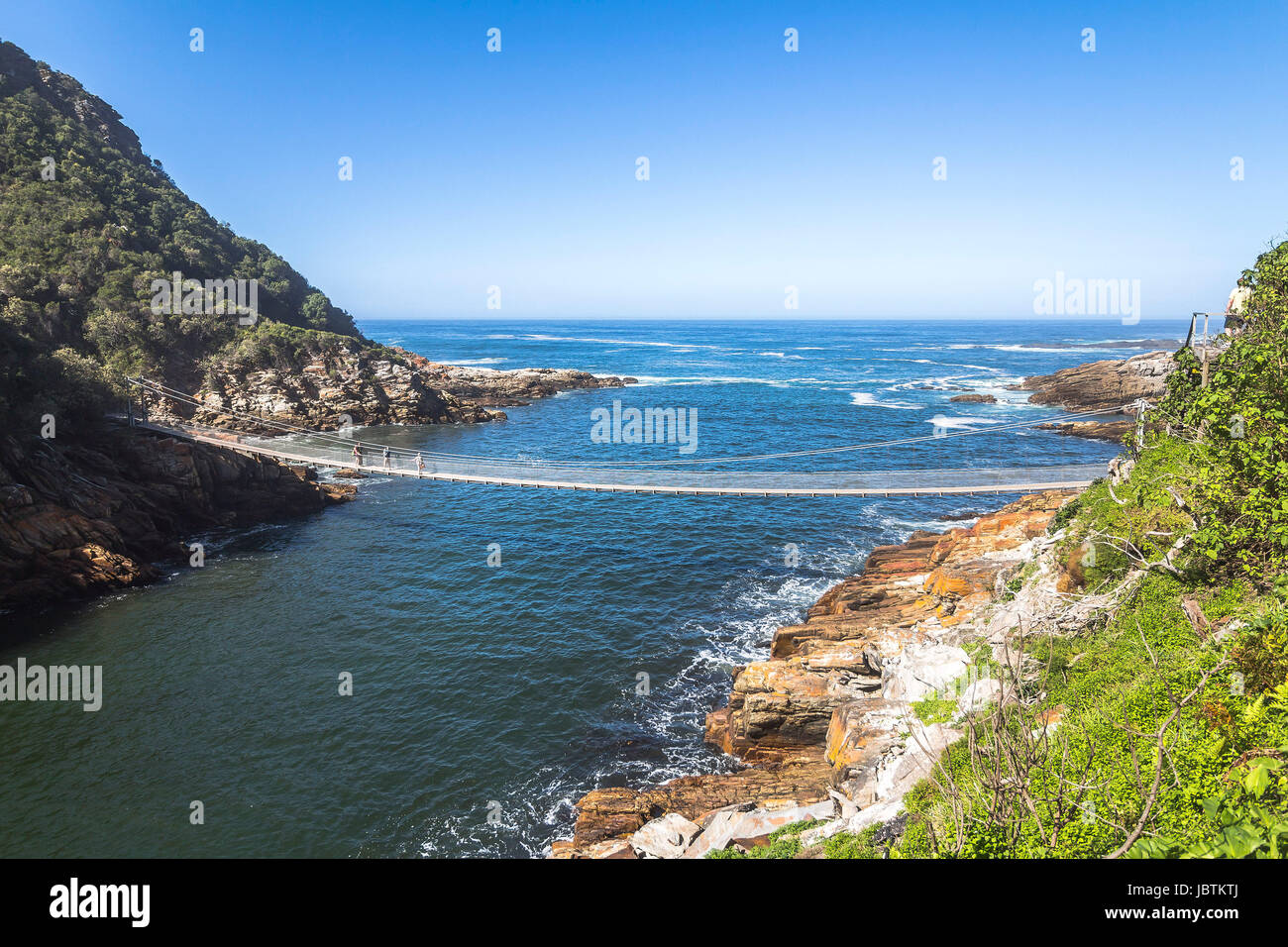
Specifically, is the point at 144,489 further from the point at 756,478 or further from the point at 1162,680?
the point at 1162,680

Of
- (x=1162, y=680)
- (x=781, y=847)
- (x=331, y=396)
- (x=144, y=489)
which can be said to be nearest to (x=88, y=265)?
(x=331, y=396)

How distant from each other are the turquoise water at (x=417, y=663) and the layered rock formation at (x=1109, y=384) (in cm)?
1598

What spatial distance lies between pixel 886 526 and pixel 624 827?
1855 centimetres

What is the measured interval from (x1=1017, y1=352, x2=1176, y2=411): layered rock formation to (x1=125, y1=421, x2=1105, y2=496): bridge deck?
32.1 metres

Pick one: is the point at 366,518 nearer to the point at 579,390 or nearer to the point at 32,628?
the point at 32,628

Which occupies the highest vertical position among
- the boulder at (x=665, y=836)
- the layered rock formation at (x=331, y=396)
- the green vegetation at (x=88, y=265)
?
the green vegetation at (x=88, y=265)

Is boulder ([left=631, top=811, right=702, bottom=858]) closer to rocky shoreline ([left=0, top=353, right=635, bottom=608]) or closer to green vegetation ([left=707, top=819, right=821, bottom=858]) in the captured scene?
green vegetation ([left=707, top=819, right=821, bottom=858])

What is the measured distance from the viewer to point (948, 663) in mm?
11461

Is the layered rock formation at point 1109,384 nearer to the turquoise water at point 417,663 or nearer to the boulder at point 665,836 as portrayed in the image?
the turquoise water at point 417,663

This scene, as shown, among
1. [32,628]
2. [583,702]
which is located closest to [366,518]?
[32,628]

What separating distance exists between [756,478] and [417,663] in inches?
476

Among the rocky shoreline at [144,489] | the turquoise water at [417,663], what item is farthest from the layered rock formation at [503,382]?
the turquoise water at [417,663]

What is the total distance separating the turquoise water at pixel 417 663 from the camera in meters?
11.8
